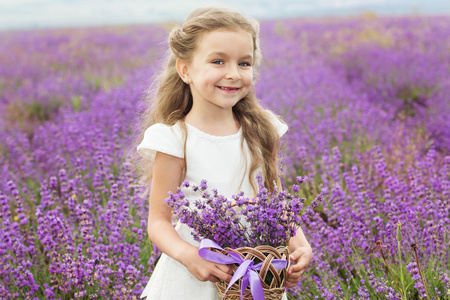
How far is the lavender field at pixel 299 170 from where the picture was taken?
2217mm

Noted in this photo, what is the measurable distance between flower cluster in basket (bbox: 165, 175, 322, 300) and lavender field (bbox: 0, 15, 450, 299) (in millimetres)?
298

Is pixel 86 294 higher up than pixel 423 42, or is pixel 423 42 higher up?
pixel 423 42

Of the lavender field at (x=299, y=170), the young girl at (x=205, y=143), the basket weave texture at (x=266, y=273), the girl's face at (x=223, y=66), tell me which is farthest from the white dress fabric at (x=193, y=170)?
the lavender field at (x=299, y=170)

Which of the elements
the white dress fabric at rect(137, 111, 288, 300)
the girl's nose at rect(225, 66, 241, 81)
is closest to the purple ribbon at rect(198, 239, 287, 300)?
the white dress fabric at rect(137, 111, 288, 300)

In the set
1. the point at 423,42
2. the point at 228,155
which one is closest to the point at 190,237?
the point at 228,155

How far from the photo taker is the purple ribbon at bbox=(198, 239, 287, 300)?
137cm

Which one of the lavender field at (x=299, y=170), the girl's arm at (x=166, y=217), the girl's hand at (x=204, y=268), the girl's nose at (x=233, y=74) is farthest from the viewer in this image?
the lavender field at (x=299, y=170)

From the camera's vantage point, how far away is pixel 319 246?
2457 mm

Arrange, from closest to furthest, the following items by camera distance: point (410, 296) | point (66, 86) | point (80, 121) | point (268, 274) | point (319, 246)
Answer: point (268, 274) → point (410, 296) → point (319, 246) → point (80, 121) → point (66, 86)

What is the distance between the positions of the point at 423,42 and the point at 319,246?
820cm

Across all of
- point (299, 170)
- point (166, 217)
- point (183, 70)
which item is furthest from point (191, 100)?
point (299, 170)

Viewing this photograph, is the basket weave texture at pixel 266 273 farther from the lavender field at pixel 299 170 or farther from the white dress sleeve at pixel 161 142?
the white dress sleeve at pixel 161 142

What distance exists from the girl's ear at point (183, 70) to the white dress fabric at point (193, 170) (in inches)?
7.1

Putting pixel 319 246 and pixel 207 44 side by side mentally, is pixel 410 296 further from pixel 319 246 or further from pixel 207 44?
pixel 207 44
